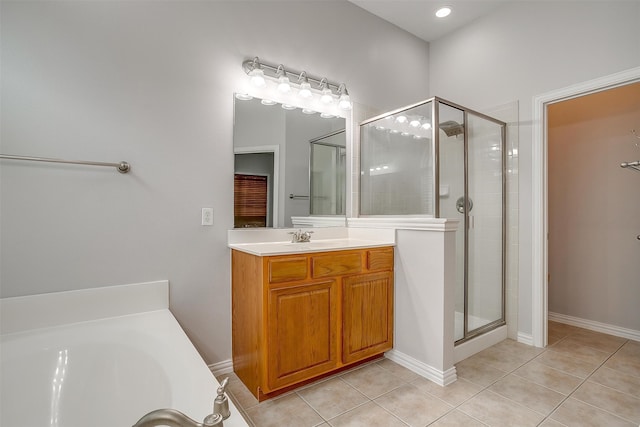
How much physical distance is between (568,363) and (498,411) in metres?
0.97

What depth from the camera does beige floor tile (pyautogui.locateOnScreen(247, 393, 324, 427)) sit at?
62.7 inches

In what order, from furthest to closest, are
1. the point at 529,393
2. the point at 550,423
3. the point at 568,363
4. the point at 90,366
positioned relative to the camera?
the point at 568,363
the point at 529,393
the point at 550,423
the point at 90,366

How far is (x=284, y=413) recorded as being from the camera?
1672mm

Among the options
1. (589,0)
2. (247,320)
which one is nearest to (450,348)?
(247,320)

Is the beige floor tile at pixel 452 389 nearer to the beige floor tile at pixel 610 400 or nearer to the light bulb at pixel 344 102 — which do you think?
the beige floor tile at pixel 610 400

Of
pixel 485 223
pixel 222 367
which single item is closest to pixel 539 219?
pixel 485 223

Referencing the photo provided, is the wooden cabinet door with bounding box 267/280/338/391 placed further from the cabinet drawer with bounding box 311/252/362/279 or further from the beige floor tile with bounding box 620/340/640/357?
the beige floor tile with bounding box 620/340/640/357

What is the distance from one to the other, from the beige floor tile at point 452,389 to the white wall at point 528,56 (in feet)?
3.38

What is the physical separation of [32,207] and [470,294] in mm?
2903

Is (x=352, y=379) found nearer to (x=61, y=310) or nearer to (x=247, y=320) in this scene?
(x=247, y=320)

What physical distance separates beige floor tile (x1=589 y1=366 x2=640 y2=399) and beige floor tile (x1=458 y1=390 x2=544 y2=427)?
70cm

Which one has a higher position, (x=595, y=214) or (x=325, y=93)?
(x=325, y=93)

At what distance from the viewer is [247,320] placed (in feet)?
6.24

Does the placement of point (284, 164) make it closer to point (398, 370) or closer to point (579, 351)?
point (398, 370)
